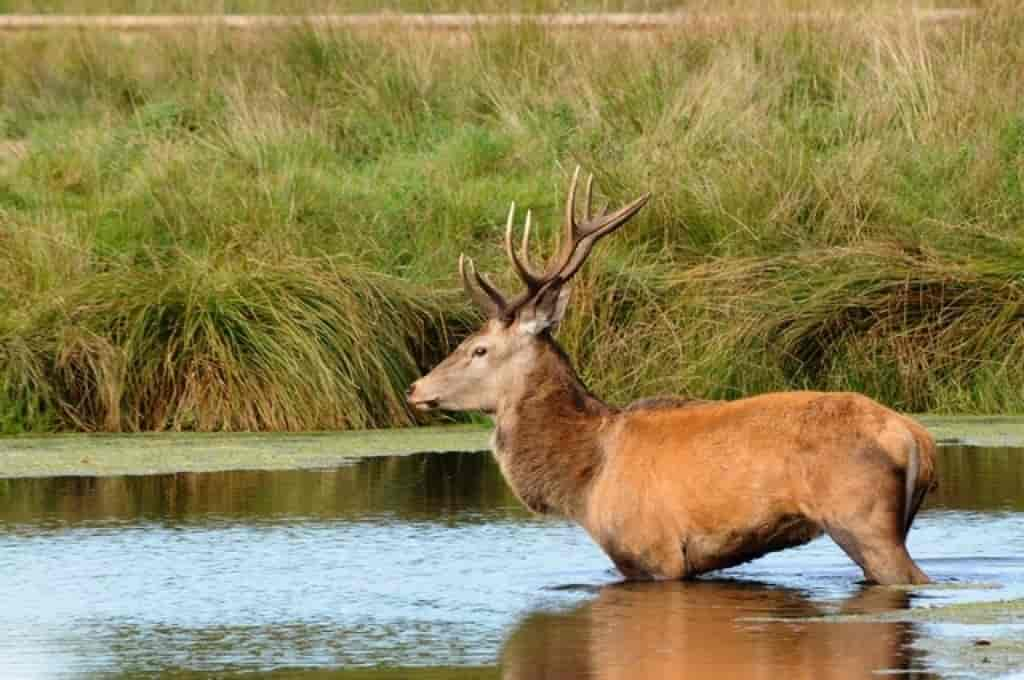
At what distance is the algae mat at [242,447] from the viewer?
45.1 ft

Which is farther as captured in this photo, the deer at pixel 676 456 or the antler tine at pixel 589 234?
the antler tine at pixel 589 234

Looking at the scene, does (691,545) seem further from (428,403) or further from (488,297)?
(428,403)

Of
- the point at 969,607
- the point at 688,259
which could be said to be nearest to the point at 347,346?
the point at 688,259

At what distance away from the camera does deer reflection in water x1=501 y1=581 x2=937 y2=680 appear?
8.38 meters

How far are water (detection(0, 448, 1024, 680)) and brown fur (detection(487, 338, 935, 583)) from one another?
0.64 feet

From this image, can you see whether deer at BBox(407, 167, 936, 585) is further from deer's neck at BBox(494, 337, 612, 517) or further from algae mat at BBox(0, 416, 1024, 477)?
algae mat at BBox(0, 416, 1024, 477)

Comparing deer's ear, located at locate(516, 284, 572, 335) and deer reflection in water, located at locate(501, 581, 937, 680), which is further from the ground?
deer's ear, located at locate(516, 284, 572, 335)

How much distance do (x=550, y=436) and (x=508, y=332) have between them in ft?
1.78

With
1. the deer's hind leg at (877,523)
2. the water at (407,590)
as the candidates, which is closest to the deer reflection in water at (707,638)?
the water at (407,590)

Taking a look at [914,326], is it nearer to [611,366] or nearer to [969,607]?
[611,366]

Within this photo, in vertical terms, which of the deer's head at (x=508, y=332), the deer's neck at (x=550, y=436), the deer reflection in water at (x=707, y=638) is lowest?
the deer reflection in water at (x=707, y=638)

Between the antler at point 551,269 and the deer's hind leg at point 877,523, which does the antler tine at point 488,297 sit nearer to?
the antler at point 551,269

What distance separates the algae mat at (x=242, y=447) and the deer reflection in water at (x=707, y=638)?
13.1 ft

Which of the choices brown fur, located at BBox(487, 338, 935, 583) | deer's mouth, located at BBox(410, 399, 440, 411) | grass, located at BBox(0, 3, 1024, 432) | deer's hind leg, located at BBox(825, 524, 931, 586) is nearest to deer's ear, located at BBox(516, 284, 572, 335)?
brown fur, located at BBox(487, 338, 935, 583)
